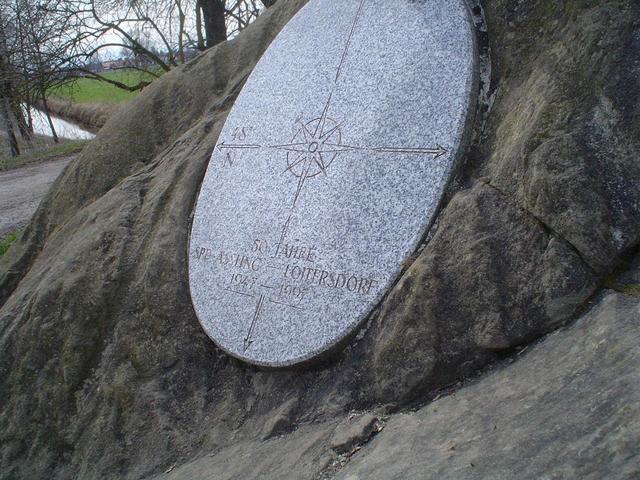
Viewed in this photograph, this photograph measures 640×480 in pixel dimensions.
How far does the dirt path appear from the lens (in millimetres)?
7770

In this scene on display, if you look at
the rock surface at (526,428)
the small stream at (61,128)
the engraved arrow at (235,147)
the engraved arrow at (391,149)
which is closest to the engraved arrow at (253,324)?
the rock surface at (526,428)

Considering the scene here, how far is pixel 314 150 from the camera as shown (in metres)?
3.06

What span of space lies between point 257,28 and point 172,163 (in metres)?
1.23

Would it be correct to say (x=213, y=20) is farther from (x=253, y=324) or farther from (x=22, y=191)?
(x=253, y=324)

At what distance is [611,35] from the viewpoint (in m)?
2.26

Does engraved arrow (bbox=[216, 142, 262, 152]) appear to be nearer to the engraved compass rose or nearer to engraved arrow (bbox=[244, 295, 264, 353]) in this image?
the engraved compass rose

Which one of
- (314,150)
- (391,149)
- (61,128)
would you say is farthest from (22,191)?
(61,128)

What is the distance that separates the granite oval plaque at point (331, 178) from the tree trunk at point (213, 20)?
226 inches

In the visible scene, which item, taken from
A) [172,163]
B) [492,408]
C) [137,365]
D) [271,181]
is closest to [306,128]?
[271,181]

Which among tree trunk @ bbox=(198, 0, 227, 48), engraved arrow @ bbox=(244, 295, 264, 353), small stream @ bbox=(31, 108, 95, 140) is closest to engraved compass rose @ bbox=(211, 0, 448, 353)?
engraved arrow @ bbox=(244, 295, 264, 353)

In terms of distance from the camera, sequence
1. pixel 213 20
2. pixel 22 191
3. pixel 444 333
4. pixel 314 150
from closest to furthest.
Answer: pixel 444 333
pixel 314 150
pixel 213 20
pixel 22 191

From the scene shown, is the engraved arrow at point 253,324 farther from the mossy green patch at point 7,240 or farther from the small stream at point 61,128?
the small stream at point 61,128

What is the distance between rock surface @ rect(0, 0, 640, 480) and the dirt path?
4.53 m

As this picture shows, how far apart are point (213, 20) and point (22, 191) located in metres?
3.67
